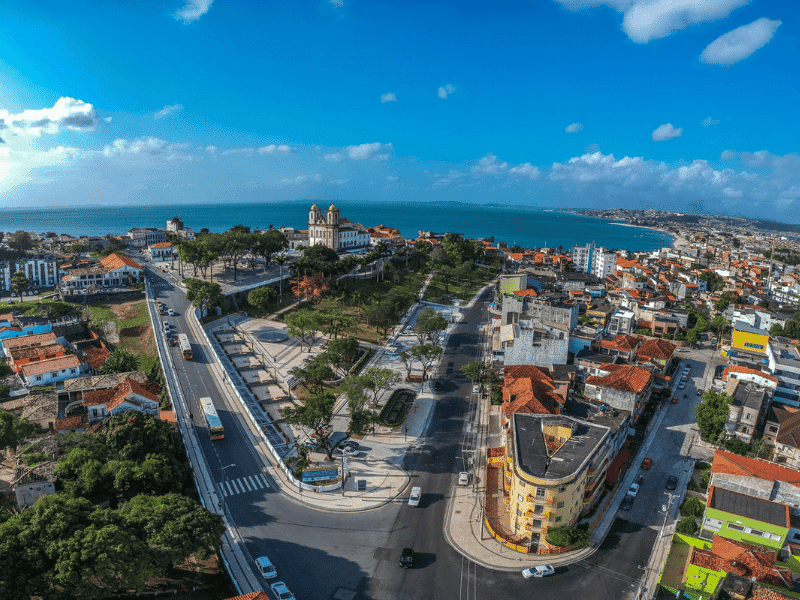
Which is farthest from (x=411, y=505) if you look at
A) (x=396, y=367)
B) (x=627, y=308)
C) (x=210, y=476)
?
(x=627, y=308)

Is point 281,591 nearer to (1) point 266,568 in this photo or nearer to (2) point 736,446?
(1) point 266,568

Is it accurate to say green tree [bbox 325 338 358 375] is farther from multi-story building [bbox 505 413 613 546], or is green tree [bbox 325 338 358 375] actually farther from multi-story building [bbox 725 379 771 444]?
multi-story building [bbox 725 379 771 444]

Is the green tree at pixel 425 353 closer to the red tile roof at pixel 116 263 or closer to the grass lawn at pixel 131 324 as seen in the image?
the grass lawn at pixel 131 324

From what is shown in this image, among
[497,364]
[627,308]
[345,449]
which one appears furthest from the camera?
[627,308]

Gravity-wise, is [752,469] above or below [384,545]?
above

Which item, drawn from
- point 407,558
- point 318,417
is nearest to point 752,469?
point 407,558

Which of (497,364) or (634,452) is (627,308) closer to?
(497,364)
